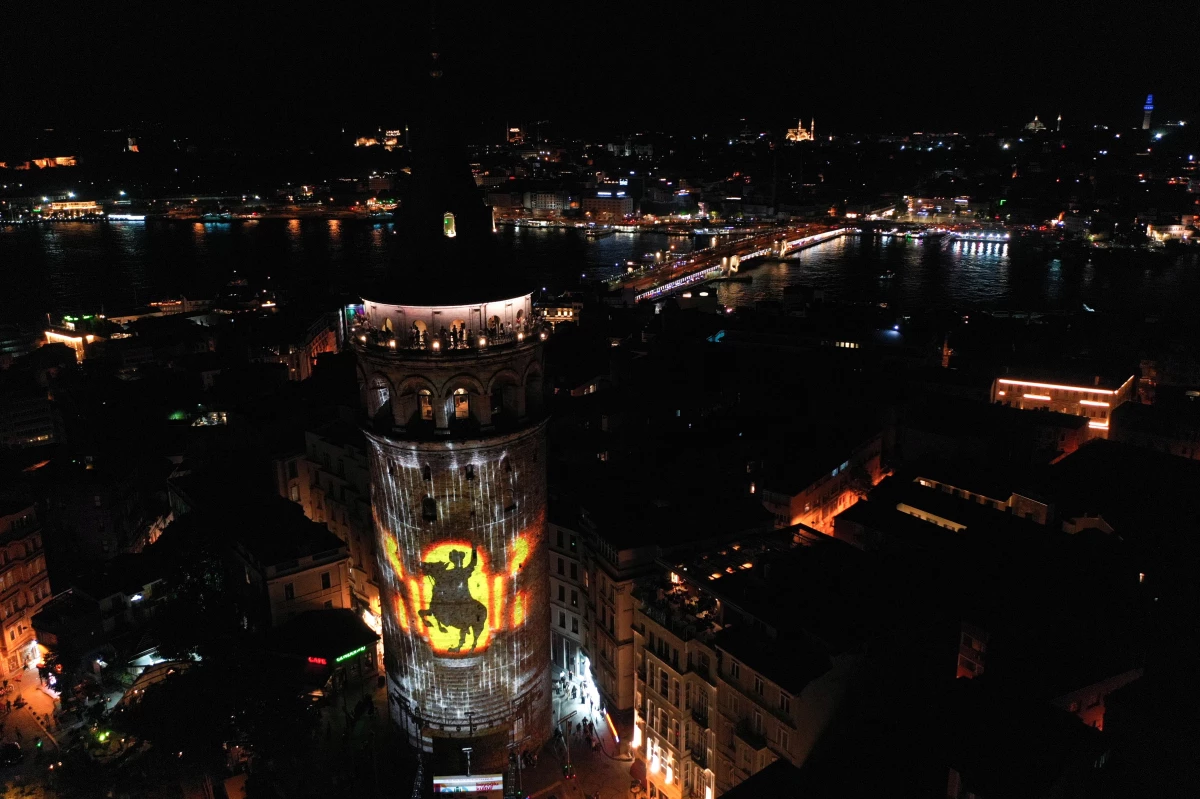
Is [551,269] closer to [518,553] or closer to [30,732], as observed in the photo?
[30,732]

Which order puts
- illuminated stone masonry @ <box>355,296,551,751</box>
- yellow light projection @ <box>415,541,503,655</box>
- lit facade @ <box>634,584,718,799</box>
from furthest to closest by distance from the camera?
1. lit facade @ <box>634,584,718,799</box>
2. yellow light projection @ <box>415,541,503,655</box>
3. illuminated stone masonry @ <box>355,296,551,751</box>

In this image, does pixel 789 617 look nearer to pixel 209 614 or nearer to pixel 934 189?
pixel 209 614

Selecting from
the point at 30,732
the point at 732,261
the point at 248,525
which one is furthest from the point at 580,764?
the point at 732,261

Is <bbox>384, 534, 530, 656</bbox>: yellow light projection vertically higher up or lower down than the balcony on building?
lower down

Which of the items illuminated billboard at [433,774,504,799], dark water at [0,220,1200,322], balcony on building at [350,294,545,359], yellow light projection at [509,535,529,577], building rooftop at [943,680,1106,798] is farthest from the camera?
dark water at [0,220,1200,322]

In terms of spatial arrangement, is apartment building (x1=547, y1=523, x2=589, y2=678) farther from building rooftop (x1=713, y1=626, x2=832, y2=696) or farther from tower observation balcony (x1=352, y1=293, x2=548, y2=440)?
tower observation balcony (x1=352, y1=293, x2=548, y2=440)

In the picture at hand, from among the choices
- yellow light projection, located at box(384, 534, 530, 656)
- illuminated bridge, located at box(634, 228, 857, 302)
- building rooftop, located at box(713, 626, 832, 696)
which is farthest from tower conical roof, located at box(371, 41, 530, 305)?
illuminated bridge, located at box(634, 228, 857, 302)

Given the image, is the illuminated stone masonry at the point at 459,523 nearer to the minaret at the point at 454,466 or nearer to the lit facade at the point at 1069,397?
the minaret at the point at 454,466
